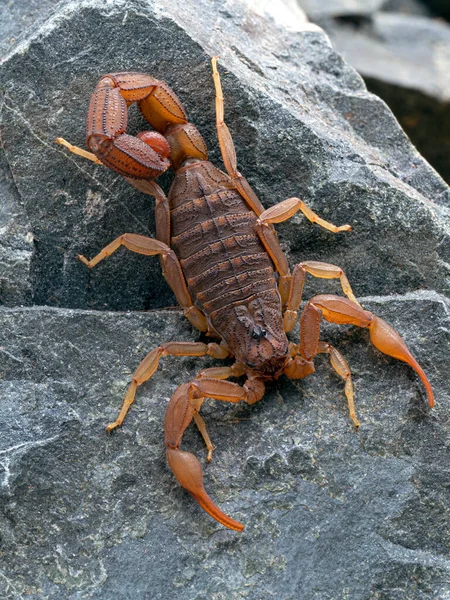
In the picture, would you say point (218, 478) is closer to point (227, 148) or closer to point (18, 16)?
point (227, 148)

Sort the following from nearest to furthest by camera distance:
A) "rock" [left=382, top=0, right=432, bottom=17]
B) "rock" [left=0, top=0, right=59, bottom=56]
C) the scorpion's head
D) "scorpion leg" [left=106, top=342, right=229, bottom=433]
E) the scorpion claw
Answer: the scorpion claw
"scorpion leg" [left=106, top=342, right=229, bottom=433]
the scorpion's head
"rock" [left=0, top=0, right=59, bottom=56]
"rock" [left=382, top=0, right=432, bottom=17]

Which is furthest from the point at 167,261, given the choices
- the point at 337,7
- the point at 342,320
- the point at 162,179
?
the point at 337,7

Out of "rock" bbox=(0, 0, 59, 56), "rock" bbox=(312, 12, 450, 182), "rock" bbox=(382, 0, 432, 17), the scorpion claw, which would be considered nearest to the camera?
the scorpion claw

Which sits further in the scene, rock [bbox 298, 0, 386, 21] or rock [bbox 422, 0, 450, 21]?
rock [bbox 422, 0, 450, 21]

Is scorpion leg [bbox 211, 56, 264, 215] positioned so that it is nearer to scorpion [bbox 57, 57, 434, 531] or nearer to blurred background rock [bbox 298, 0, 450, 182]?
scorpion [bbox 57, 57, 434, 531]

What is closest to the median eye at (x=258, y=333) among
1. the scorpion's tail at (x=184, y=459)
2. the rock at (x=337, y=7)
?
the scorpion's tail at (x=184, y=459)

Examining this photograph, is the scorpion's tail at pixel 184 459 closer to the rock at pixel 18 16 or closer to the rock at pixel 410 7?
the rock at pixel 18 16

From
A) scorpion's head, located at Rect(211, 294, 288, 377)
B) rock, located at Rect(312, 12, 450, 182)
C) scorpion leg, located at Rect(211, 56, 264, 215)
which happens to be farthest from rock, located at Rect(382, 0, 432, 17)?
scorpion's head, located at Rect(211, 294, 288, 377)
